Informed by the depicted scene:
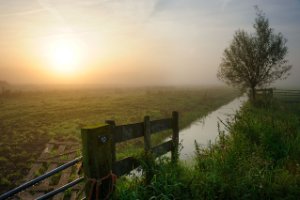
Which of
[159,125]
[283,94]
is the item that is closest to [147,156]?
[159,125]

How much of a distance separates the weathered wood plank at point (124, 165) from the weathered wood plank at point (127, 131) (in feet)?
1.37

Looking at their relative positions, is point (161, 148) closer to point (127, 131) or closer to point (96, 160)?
point (127, 131)

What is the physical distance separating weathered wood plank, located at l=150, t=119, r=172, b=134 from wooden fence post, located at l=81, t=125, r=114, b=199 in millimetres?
2319

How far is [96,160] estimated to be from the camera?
4398 mm

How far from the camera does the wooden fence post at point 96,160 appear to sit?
14.2 feet

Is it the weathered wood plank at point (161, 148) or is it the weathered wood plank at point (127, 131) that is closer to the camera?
the weathered wood plank at point (127, 131)

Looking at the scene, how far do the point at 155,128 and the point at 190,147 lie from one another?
9605mm

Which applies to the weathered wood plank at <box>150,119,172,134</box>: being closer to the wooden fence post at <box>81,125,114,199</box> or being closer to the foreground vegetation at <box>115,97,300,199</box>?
the foreground vegetation at <box>115,97,300,199</box>

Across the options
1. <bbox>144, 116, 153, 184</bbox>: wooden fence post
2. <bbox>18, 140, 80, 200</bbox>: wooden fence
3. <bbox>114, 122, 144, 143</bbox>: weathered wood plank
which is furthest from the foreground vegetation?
<bbox>18, 140, 80, 200</bbox>: wooden fence

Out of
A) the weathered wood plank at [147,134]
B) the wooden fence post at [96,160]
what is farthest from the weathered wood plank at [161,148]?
the wooden fence post at [96,160]

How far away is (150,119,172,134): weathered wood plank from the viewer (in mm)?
6820

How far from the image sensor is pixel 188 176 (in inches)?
233

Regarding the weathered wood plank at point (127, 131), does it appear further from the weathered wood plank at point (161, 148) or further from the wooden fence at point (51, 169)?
the wooden fence at point (51, 169)

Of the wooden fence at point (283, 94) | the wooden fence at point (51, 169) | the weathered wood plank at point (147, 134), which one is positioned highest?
the weathered wood plank at point (147, 134)
